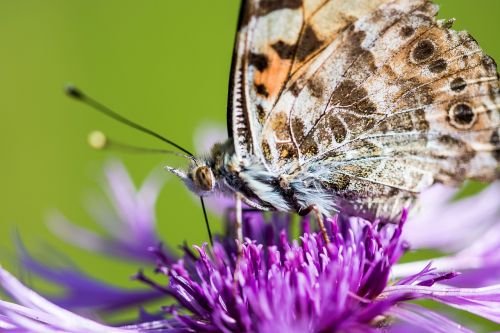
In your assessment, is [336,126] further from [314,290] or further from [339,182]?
[314,290]

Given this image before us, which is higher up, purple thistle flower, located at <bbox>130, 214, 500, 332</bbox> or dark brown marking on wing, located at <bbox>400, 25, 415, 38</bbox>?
dark brown marking on wing, located at <bbox>400, 25, 415, 38</bbox>

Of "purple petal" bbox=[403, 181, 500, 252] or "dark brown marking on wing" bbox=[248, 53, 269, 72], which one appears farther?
"purple petal" bbox=[403, 181, 500, 252]

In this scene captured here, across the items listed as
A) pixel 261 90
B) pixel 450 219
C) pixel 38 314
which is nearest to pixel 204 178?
pixel 261 90

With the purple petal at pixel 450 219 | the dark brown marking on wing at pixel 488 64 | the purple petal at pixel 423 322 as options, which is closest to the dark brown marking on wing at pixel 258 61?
the dark brown marking on wing at pixel 488 64

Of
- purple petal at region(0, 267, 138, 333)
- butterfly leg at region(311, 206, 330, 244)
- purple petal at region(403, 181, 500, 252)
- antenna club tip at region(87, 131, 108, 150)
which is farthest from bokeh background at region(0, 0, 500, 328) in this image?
butterfly leg at region(311, 206, 330, 244)

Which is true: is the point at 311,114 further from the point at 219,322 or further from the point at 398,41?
the point at 219,322

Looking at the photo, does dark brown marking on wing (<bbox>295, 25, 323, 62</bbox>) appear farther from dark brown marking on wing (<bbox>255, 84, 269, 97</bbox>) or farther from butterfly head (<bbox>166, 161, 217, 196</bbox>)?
butterfly head (<bbox>166, 161, 217, 196</bbox>)

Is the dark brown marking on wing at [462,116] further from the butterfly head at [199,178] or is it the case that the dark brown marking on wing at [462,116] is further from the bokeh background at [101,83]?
the bokeh background at [101,83]

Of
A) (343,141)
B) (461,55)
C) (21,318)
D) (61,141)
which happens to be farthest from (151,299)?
(61,141)
